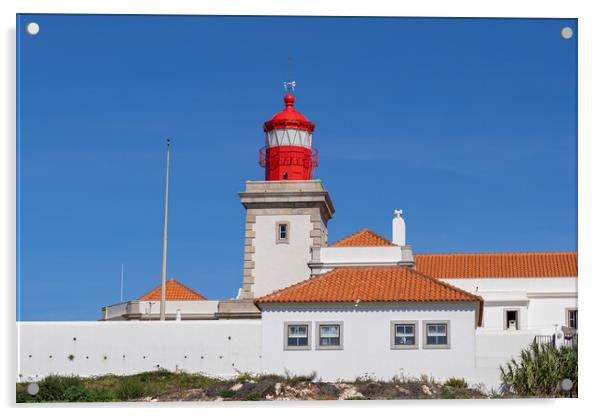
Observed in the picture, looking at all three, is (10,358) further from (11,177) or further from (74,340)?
(74,340)

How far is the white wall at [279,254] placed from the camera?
31.6 meters

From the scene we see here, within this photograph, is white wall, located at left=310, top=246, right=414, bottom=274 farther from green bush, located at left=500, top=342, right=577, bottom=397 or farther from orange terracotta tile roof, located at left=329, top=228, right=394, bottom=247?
green bush, located at left=500, top=342, right=577, bottom=397

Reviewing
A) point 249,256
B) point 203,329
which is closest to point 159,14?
point 203,329

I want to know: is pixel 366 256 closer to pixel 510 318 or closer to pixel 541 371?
pixel 510 318

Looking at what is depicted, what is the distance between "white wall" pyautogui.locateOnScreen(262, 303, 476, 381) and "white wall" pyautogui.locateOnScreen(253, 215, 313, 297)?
710 centimetres

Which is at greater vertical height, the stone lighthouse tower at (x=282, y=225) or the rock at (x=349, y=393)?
the stone lighthouse tower at (x=282, y=225)

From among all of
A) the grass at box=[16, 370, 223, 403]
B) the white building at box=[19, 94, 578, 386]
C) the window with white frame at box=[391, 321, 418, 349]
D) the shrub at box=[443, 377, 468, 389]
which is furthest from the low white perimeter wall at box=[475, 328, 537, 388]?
the grass at box=[16, 370, 223, 403]

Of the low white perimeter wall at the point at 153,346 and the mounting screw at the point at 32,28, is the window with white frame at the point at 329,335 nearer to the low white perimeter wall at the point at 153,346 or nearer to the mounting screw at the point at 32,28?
the low white perimeter wall at the point at 153,346

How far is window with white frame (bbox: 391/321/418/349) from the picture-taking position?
23.5 m

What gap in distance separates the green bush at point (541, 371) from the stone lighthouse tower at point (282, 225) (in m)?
9.79

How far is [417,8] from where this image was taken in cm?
1695

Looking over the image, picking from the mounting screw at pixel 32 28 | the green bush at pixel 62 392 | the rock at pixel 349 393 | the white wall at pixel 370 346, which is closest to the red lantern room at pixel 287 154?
the white wall at pixel 370 346

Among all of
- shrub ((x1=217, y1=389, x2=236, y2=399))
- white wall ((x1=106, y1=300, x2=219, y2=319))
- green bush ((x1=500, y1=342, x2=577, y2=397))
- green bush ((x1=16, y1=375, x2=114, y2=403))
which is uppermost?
white wall ((x1=106, y1=300, x2=219, y2=319))

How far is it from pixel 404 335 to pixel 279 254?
8.62m
